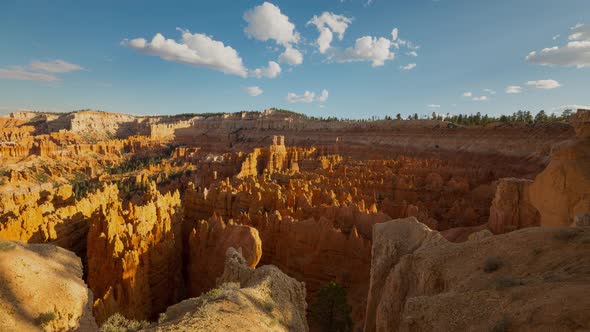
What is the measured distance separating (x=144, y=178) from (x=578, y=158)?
58527mm

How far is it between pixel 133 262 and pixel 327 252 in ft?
30.8

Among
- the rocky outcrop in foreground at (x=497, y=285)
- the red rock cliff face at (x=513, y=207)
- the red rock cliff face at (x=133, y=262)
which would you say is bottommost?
the red rock cliff face at (x=133, y=262)

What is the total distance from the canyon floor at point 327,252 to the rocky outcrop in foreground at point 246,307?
0.14ft

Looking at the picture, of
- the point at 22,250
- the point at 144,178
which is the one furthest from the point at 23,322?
the point at 144,178

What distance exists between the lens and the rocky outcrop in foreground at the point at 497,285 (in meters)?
4.25

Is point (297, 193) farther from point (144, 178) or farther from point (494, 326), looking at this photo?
point (144, 178)

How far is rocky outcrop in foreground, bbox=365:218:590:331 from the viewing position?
13.9 ft

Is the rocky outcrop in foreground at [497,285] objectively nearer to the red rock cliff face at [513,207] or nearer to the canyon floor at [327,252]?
the canyon floor at [327,252]

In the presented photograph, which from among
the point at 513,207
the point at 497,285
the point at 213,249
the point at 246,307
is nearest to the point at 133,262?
the point at 213,249

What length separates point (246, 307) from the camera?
6.62 m

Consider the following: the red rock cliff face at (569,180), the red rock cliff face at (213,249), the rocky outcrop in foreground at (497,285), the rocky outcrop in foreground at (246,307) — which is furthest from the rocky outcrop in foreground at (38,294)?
the red rock cliff face at (569,180)

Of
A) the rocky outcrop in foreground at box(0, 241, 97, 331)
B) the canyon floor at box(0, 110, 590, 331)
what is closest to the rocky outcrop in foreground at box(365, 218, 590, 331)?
the canyon floor at box(0, 110, 590, 331)

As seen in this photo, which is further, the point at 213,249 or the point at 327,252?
the point at 327,252

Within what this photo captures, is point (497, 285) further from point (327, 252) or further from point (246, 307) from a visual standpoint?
point (327, 252)
